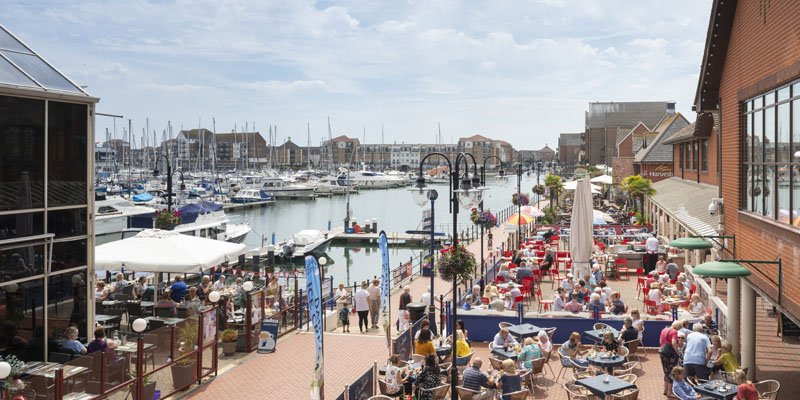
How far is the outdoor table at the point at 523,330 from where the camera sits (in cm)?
1541

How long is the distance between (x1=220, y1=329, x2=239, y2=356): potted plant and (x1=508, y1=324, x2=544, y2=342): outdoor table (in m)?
6.54

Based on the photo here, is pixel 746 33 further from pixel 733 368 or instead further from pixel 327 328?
pixel 327 328

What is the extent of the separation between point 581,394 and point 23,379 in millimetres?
9006

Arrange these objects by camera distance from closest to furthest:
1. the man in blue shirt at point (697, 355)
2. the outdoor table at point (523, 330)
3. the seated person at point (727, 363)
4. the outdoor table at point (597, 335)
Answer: the seated person at point (727, 363) → the man in blue shirt at point (697, 355) → the outdoor table at point (597, 335) → the outdoor table at point (523, 330)

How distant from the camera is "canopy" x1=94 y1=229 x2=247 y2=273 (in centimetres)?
1716

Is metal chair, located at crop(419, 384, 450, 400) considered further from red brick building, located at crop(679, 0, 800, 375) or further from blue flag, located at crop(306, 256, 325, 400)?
red brick building, located at crop(679, 0, 800, 375)

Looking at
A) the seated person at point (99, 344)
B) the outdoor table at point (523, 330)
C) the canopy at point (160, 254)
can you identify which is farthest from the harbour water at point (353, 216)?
the seated person at point (99, 344)

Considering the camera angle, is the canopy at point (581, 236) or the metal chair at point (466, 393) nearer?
the metal chair at point (466, 393)

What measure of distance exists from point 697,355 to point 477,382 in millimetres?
4075

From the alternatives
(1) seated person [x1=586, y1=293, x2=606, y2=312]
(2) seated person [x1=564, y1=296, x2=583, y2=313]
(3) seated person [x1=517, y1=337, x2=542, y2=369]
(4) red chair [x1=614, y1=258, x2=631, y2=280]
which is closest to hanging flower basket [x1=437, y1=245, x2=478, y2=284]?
(3) seated person [x1=517, y1=337, x2=542, y2=369]

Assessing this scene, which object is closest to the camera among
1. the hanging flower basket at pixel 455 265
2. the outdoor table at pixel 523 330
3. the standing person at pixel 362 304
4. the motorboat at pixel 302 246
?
the hanging flower basket at pixel 455 265

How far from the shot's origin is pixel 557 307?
18188 mm

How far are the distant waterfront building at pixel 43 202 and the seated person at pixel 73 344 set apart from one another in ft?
1.28

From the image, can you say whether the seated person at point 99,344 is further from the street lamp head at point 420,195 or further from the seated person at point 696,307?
the seated person at point 696,307
